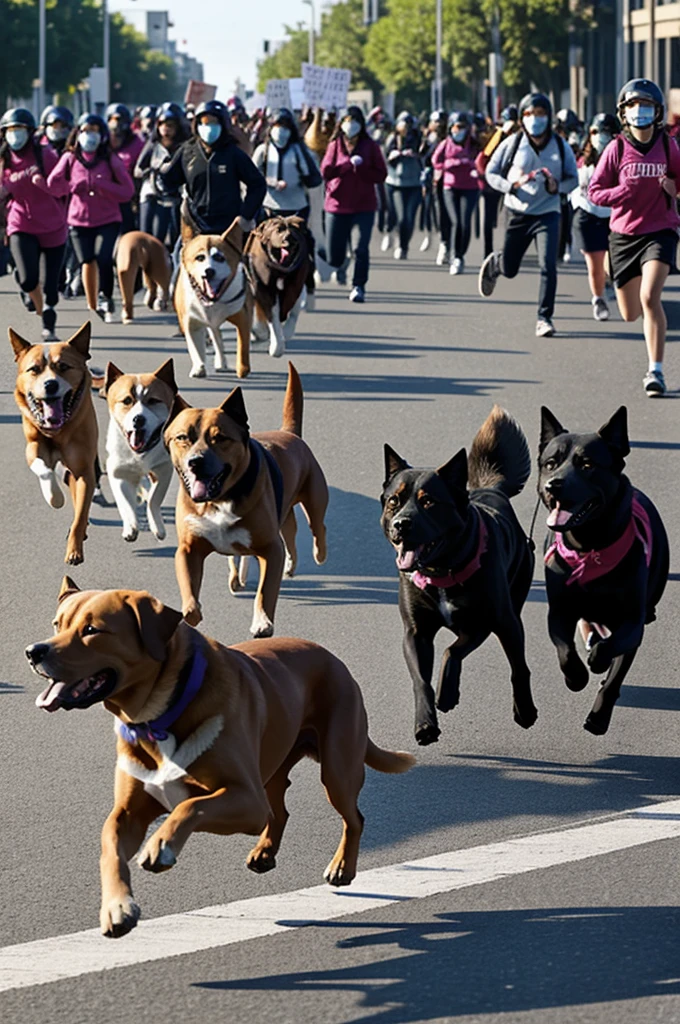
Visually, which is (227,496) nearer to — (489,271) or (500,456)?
(500,456)

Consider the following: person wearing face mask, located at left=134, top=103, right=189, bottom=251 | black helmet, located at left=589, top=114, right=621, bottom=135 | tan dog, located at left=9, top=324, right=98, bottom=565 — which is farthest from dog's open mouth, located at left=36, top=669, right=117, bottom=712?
black helmet, located at left=589, top=114, right=621, bottom=135

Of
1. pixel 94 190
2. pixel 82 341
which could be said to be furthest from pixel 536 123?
pixel 82 341

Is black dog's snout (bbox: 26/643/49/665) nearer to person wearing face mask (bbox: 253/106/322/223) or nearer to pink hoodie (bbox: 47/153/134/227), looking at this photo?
pink hoodie (bbox: 47/153/134/227)

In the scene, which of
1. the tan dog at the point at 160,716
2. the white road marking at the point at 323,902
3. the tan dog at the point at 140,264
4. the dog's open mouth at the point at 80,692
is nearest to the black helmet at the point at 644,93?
the tan dog at the point at 140,264

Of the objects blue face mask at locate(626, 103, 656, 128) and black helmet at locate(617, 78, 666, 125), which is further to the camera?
blue face mask at locate(626, 103, 656, 128)

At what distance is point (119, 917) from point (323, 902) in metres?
0.94

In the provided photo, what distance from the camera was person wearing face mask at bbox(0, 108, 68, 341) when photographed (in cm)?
1762

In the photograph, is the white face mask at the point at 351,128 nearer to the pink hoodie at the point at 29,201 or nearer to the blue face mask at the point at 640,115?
the pink hoodie at the point at 29,201

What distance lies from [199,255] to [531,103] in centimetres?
446

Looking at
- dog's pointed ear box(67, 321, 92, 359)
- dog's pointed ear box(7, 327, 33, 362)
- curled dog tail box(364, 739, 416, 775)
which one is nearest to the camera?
curled dog tail box(364, 739, 416, 775)

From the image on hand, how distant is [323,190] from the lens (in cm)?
2245

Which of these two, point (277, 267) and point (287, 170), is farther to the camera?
point (287, 170)

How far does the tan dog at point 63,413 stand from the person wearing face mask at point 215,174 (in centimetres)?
736

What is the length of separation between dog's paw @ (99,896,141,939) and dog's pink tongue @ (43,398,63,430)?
5559 mm
